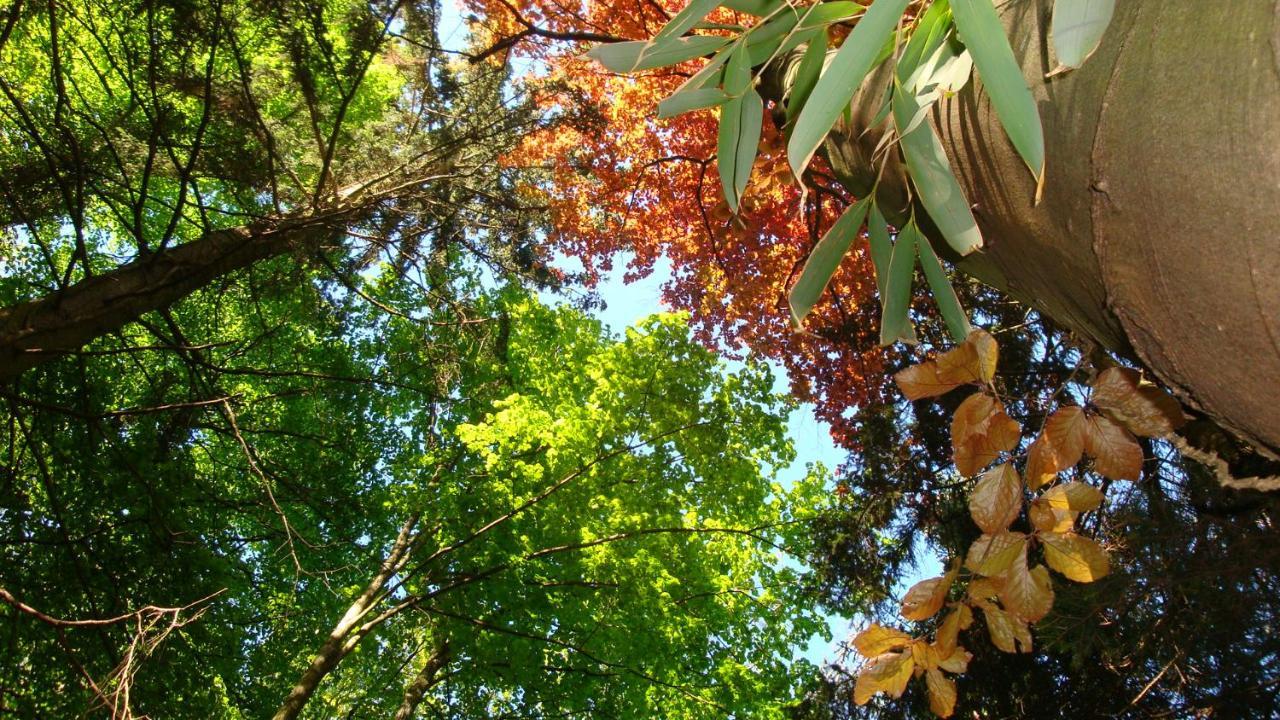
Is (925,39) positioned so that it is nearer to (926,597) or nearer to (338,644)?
(926,597)

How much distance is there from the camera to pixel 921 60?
1.00 meters

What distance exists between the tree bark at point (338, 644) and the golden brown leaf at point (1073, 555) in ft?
26.2

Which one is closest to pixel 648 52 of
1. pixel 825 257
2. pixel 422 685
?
pixel 825 257

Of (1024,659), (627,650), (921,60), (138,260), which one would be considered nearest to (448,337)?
(627,650)

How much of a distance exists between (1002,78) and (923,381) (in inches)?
19.5

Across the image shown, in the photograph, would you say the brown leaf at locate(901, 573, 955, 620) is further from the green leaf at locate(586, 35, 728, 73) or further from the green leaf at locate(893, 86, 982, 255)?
the green leaf at locate(586, 35, 728, 73)

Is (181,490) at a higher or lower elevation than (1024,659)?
higher

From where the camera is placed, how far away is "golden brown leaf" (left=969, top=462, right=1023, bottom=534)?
1.04m

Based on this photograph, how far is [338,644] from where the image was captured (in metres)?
8.22

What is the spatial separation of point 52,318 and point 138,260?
550 mm

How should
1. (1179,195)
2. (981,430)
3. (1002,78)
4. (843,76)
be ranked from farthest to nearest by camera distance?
(981,430)
(843,76)
(1002,78)
(1179,195)

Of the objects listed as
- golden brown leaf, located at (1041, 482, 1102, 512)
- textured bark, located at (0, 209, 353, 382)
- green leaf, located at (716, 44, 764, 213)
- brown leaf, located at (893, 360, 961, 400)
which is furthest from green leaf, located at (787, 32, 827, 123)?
textured bark, located at (0, 209, 353, 382)

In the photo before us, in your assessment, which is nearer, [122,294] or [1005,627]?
[1005,627]

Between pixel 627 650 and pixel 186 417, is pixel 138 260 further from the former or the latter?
pixel 627 650
